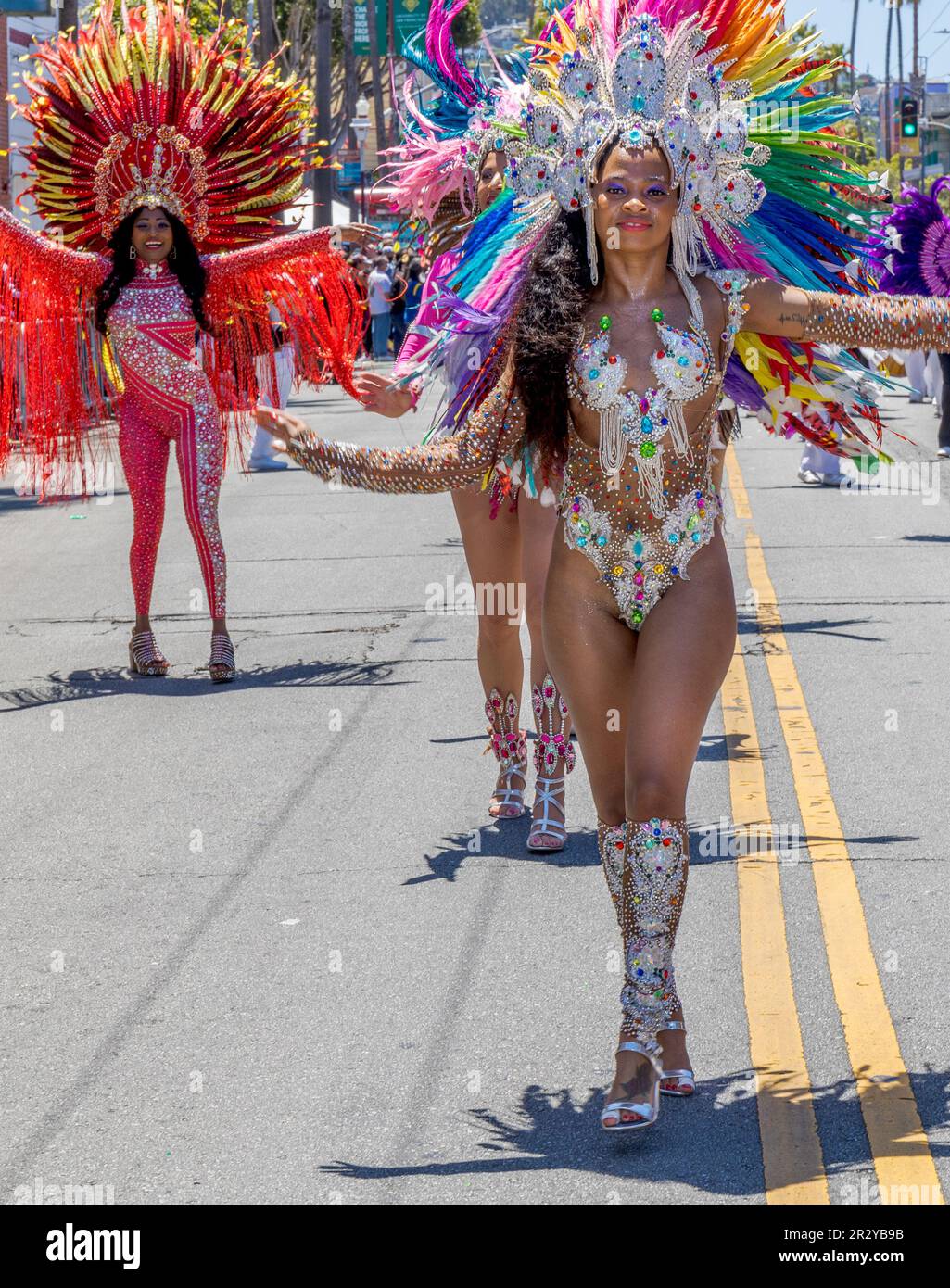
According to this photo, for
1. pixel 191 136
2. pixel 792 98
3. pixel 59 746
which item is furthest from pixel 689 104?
pixel 191 136

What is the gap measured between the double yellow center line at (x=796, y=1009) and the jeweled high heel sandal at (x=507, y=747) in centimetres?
74

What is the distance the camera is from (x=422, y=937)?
17.9 ft

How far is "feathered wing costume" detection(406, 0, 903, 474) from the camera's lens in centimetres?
441

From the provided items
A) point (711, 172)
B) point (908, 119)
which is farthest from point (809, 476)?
point (908, 119)

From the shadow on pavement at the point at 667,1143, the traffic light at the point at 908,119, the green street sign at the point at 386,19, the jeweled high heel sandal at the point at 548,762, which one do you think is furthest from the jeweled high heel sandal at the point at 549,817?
the traffic light at the point at 908,119

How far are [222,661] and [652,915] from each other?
5357mm

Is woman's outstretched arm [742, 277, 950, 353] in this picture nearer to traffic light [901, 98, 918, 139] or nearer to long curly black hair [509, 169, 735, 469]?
long curly black hair [509, 169, 735, 469]

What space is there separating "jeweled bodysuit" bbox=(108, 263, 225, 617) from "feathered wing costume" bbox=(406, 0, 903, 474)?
4098 millimetres

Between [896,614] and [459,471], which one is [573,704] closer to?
[459,471]

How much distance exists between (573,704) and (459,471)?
591mm

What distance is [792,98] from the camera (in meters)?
5.12

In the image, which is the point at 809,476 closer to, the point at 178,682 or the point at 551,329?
the point at 178,682

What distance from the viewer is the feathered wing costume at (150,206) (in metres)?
9.50

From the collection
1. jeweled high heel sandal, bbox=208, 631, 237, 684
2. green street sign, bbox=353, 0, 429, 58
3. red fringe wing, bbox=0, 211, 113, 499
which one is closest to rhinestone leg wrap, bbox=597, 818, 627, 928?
jeweled high heel sandal, bbox=208, 631, 237, 684
